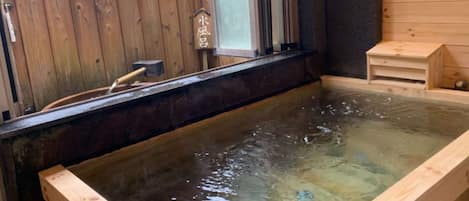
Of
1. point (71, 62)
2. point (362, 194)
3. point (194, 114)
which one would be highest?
point (71, 62)

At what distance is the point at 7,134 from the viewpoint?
1.67 m

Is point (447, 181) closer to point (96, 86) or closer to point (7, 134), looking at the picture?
point (7, 134)

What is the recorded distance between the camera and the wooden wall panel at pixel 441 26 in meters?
2.44

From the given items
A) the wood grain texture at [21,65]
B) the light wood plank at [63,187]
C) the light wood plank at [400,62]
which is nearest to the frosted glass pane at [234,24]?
the light wood plank at [400,62]

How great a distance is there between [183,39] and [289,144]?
1.93 m

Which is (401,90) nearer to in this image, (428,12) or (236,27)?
(428,12)

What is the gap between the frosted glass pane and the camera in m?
3.05

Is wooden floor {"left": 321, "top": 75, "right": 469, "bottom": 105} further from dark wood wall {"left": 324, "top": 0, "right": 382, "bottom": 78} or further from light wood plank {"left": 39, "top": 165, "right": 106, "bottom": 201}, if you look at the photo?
light wood plank {"left": 39, "top": 165, "right": 106, "bottom": 201}

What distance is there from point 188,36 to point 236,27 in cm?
70

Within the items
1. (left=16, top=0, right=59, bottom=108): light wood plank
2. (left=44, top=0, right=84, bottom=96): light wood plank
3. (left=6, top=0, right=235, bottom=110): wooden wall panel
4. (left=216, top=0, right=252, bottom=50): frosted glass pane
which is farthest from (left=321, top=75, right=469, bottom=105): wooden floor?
(left=16, top=0, right=59, bottom=108): light wood plank

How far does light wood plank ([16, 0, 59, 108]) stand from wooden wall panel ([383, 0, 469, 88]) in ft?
7.30

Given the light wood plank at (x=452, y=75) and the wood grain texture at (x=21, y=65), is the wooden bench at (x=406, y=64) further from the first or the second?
the wood grain texture at (x=21, y=65)

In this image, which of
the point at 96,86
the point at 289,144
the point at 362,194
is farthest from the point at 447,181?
the point at 96,86

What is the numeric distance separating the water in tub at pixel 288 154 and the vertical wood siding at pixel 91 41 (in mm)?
1282
